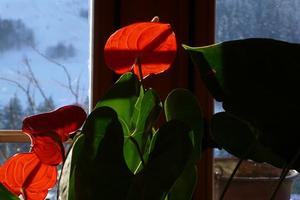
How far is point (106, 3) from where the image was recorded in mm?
1206

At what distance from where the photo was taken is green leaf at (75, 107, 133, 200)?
1.64 ft

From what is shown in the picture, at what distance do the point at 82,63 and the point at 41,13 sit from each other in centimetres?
14

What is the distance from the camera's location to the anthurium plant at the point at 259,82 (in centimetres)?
50

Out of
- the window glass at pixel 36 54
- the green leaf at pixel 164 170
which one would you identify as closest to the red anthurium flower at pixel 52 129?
the green leaf at pixel 164 170

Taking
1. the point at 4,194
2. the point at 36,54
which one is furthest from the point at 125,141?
the point at 36,54

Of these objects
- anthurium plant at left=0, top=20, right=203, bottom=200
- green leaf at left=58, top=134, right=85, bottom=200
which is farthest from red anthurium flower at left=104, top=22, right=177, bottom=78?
green leaf at left=58, top=134, right=85, bottom=200

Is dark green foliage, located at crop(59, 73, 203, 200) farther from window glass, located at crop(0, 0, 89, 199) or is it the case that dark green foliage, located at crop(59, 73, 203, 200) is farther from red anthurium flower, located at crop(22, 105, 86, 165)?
window glass, located at crop(0, 0, 89, 199)

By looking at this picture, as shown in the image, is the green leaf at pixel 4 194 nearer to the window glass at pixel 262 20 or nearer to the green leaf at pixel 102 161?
the green leaf at pixel 102 161

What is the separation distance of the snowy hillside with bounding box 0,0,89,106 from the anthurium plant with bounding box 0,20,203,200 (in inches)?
23.9

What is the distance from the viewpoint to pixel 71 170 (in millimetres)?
513

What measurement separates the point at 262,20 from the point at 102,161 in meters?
0.88

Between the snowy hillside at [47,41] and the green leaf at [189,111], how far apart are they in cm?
70

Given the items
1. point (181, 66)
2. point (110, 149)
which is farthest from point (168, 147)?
point (181, 66)

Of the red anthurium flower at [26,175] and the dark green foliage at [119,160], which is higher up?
the dark green foliage at [119,160]
